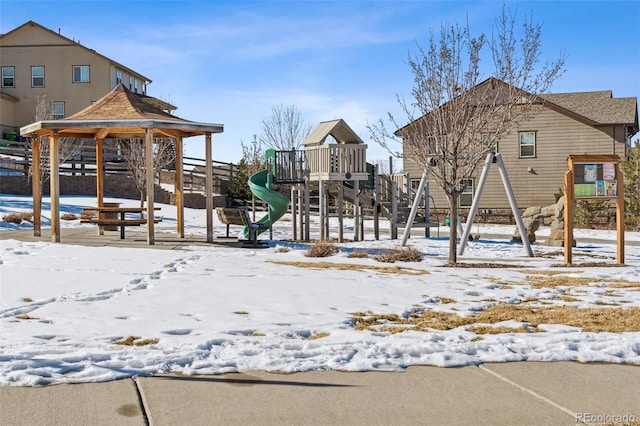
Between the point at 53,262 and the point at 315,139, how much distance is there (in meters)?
12.7

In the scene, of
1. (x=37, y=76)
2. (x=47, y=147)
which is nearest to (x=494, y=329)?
(x=47, y=147)

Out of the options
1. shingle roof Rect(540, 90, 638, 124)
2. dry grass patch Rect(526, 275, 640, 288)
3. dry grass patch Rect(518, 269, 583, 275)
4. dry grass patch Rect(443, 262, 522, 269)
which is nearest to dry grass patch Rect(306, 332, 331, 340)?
dry grass patch Rect(526, 275, 640, 288)

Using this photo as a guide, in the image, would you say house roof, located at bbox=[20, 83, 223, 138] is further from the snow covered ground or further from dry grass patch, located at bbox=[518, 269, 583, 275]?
dry grass patch, located at bbox=[518, 269, 583, 275]

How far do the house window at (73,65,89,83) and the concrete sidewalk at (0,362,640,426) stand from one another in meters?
44.1

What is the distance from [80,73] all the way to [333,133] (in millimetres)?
27361

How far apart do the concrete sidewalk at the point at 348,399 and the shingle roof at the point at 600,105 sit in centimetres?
2835

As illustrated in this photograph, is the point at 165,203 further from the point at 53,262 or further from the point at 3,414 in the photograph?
the point at 3,414

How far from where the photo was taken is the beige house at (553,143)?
32094 mm

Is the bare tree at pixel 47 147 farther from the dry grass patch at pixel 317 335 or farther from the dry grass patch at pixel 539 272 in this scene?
the dry grass patch at pixel 317 335

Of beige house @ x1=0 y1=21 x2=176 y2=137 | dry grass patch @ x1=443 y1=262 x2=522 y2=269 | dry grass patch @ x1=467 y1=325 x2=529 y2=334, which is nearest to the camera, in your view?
dry grass patch @ x1=467 y1=325 x2=529 y2=334

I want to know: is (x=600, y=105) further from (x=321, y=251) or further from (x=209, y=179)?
(x=321, y=251)

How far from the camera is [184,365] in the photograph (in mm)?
5004

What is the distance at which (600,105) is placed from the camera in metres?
33.6

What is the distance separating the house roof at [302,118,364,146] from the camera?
22984 millimetres
